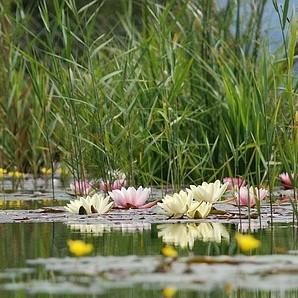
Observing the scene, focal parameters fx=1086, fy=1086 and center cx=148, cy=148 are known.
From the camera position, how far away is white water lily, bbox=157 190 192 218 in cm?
390

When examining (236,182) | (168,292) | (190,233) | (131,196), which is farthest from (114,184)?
(168,292)

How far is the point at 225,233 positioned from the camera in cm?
350

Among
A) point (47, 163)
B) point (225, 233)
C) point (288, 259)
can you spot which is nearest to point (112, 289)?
point (288, 259)

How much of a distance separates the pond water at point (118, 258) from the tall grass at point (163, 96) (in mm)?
1147

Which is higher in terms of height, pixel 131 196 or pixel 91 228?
pixel 131 196

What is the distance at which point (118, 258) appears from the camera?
2.70 m

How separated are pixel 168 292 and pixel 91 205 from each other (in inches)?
83.8

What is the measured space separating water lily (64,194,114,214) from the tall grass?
0.67 metres

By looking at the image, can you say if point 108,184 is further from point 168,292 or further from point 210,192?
point 168,292

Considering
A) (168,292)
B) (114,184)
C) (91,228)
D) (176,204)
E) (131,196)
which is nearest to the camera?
(168,292)

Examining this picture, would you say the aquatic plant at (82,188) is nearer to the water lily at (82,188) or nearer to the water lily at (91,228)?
the water lily at (82,188)

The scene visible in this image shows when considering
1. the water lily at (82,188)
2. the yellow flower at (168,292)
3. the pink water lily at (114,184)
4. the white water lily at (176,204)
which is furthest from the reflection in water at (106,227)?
the yellow flower at (168,292)

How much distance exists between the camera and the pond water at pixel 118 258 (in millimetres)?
2172

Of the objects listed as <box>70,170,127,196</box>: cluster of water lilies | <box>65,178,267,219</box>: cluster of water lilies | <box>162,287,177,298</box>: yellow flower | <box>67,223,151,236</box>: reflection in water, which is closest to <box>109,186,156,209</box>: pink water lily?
<box>65,178,267,219</box>: cluster of water lilies
